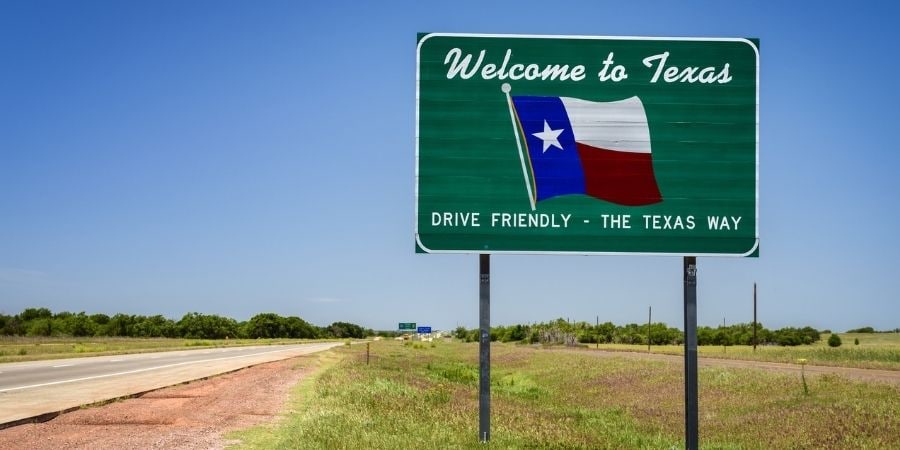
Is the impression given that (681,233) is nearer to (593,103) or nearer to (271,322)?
(593,103)

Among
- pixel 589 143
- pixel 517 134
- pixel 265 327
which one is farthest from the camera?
pixel 265 327

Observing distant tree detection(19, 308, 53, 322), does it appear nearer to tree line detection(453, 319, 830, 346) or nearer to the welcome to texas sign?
tree line detection(453, 319, 830, 346)

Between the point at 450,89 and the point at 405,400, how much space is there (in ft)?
29.9

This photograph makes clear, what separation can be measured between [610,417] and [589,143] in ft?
43.8

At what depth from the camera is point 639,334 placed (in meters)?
164

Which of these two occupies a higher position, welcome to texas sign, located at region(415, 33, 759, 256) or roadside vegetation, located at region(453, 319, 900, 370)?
welcome to texas sign, located at region(415, 33, 759, 256)

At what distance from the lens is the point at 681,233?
469 inches

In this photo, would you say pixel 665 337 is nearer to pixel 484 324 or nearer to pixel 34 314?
pixel 34 314

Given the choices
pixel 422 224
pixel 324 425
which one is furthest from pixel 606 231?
pixel 324 425

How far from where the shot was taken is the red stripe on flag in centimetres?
1203

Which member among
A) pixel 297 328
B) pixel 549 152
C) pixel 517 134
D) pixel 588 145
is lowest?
pixel 297 328

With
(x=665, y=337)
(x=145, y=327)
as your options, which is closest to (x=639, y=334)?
(x=665, y=337)

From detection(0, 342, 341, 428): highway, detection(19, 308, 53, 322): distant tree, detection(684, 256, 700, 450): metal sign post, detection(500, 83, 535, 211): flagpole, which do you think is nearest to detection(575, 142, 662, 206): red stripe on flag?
detection(500, 83, 535, 211): flagpole

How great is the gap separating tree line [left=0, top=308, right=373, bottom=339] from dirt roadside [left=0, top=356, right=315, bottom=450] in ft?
337
